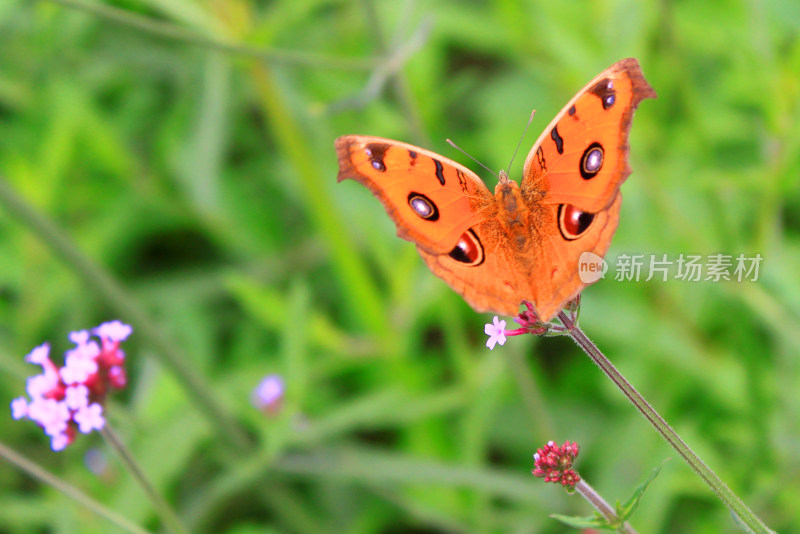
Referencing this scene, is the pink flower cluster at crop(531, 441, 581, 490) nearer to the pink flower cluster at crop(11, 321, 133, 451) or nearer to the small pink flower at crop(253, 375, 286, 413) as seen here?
the pink flower cluster at crop(11, 321, 133, 451)

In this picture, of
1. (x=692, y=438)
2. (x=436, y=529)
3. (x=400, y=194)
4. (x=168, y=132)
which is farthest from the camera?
(x=168, y=132)

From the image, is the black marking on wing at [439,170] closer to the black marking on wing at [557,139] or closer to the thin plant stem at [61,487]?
the black marking on wing at [557,139]

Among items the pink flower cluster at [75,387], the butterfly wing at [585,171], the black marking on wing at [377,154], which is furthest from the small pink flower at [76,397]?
the butterfly wing at [585,171]

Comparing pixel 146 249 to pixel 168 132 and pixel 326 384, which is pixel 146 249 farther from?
pixel 326 384

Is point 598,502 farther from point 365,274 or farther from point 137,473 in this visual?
point 365,274

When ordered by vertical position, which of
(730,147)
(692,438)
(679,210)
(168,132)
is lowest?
(692,438)

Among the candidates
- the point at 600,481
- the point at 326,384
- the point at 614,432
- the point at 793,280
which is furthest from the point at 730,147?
the point at 326,384
